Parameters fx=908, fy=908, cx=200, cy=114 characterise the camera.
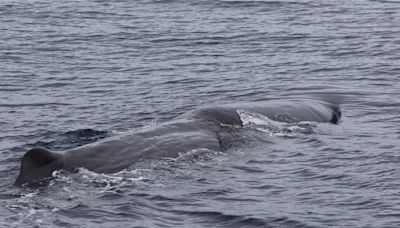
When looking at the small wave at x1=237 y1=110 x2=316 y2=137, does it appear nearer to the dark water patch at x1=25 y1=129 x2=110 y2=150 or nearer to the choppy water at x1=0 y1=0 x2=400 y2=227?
the choppy water at x1=0 y1=0 x2=400 y2=227

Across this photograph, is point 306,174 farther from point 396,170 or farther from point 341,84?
point 341,84

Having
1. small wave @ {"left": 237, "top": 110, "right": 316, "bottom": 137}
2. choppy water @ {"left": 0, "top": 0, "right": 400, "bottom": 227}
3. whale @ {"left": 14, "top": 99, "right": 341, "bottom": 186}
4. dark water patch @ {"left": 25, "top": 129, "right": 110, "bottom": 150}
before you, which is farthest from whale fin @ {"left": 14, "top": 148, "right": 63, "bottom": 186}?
small wave @ {"left": 237, "top": 110, "right": 316, "bottom": 137}

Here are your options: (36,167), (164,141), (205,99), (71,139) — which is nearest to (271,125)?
(164,141)

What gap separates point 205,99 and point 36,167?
10924 millimetres

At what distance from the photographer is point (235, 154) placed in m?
18.9

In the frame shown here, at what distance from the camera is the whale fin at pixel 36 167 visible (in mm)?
16266

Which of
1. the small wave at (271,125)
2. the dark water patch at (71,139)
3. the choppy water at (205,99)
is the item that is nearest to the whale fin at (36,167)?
the choppy water at (205,99)

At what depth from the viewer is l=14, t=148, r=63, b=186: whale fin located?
53.4 feet

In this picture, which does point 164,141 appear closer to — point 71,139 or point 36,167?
point 36,167

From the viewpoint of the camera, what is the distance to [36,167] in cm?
1644

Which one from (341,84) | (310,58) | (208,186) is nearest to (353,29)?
(310,58)

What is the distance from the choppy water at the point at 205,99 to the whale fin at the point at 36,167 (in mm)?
397

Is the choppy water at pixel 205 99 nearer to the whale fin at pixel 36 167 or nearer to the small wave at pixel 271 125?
the small wave at pixel 271 125

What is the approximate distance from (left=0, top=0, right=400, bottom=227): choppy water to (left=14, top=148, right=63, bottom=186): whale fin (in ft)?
1.30
